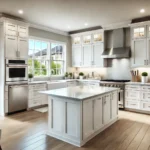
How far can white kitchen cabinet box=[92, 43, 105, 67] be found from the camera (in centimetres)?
631

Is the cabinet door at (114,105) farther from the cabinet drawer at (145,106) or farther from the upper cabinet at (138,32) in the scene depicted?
the upper cabinet at (138,32)

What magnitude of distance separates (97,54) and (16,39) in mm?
3175

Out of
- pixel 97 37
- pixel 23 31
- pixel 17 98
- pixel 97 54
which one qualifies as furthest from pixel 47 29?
pixel 17 98

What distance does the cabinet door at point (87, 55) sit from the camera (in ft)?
21.8

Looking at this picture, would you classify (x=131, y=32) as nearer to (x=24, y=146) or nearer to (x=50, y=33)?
(x=50, y=33)

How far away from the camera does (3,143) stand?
2.93 meters

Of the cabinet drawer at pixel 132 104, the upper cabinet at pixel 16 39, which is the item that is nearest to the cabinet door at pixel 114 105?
the cabinet drawer at pixel 132 104

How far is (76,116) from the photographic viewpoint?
2.92 m

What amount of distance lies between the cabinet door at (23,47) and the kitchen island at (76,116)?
8.01 feet

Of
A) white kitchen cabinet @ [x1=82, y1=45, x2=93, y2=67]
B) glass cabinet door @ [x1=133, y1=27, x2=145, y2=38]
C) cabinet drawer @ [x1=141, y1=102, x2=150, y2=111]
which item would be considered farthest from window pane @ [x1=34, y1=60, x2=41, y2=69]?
cabinet drawer @ [x1=141, y1=102, x2=150, y2=111]

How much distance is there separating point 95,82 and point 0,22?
3905mm

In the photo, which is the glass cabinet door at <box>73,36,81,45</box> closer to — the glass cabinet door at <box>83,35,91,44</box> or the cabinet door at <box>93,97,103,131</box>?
the glass cabinet door at <box>83,35,91,44</box>

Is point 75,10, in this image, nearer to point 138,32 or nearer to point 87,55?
point 138,32

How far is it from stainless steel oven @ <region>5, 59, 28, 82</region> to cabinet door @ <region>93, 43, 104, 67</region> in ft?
9.29
